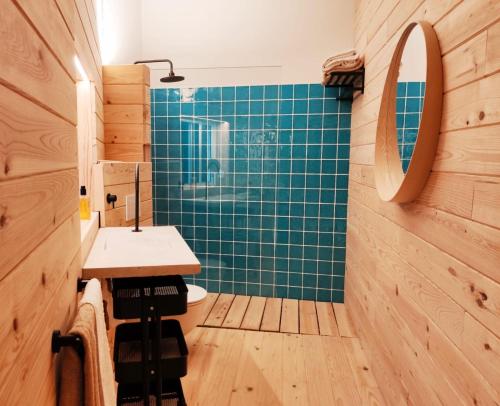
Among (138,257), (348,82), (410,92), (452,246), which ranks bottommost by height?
(138,257)

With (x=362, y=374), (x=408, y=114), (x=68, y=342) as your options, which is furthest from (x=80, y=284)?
(x=362, y=374)

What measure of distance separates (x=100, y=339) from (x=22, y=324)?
0.38 metres

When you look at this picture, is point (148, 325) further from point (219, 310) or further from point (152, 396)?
point (219, 310)

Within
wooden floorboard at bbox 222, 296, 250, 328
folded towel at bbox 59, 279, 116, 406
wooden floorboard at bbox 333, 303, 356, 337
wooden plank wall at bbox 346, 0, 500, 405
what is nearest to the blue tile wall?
wooden plank wall at bbox 346, 0, 500, 405

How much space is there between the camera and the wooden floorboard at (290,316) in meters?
2.89

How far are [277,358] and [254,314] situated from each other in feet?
2.26

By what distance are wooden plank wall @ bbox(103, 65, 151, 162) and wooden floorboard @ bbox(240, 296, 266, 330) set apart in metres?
1.49

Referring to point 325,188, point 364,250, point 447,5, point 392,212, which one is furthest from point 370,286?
point 447,5

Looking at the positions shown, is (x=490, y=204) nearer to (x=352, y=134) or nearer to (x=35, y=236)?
(x=35, y=236)

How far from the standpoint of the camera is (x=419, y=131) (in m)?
1.38

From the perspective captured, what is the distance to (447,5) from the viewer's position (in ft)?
4.23

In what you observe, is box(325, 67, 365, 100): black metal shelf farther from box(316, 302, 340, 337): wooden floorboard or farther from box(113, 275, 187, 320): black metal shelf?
box(113, 275, 187, 320): black metal shelf

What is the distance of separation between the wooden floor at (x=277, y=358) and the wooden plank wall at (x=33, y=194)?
1.42 m

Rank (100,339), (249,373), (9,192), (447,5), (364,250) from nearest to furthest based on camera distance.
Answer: (9,192) → (100,339) → (447,5) → (249,373) → (364,250)
